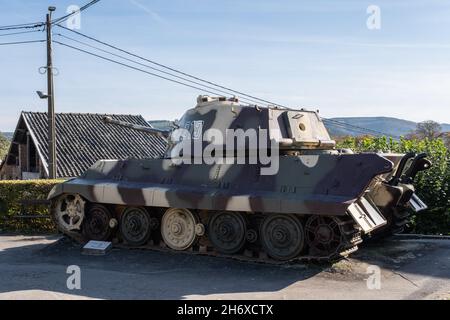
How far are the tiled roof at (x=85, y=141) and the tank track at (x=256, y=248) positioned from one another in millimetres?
12744

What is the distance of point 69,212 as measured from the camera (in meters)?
12.8

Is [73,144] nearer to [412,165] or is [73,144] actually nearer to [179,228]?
[179,228]

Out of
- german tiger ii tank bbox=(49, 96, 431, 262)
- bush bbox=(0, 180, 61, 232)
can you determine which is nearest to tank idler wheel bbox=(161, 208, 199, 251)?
german tiger ii tank bbox=(49, 96, 431, 262)

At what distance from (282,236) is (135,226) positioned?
3.54 metres

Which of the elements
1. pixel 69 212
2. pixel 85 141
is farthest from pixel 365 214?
pixel 85 141

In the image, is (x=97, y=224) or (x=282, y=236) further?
(x=97, y=224)

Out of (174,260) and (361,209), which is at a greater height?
(361,209)

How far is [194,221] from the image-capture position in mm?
11125

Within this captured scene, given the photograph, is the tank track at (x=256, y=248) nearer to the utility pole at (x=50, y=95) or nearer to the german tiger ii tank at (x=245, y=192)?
the german tiger ii tank at (x=245, y=192)

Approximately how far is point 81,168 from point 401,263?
57.7 feet

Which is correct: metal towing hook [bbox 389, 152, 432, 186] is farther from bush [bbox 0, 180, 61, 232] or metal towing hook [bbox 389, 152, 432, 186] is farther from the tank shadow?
bush [bbox 0, 180, 61, 232]

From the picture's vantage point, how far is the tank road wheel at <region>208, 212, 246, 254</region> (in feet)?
34.9

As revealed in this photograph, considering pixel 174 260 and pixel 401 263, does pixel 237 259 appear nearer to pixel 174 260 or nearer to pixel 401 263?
pixel 174 260
